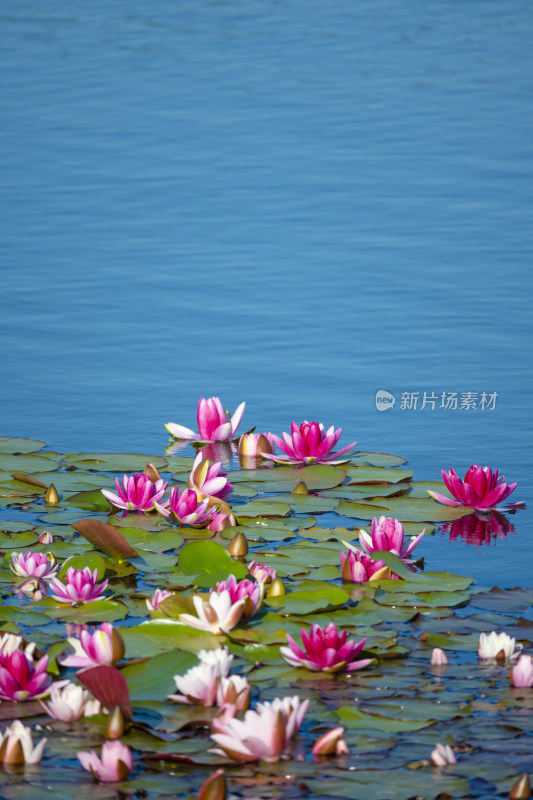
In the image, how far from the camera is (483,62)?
43.2 ft

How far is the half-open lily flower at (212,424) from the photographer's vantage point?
4.62 m

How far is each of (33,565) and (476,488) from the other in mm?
1532

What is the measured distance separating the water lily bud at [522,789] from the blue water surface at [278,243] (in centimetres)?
126

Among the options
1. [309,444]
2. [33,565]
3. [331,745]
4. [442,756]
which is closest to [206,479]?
[309,444]

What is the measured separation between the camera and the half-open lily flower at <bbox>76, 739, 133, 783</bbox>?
2332mm

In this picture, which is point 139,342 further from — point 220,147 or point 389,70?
point 389,70

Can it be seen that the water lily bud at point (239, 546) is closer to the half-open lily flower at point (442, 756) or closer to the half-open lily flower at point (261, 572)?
the half-open lily flower at point (261, 572)

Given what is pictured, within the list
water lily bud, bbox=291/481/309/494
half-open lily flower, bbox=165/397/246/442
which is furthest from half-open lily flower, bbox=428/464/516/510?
half-open lily flower, bbox=165/397/246/442

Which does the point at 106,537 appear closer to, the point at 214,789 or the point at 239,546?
the point at 239,546

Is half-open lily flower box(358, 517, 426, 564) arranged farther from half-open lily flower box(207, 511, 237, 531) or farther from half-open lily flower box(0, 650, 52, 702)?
half-open lily flower box(0, 650, 52, 702)

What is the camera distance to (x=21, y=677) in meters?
2.66

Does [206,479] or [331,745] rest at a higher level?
[206,479]

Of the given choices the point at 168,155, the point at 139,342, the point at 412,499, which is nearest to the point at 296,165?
the point at 168,155

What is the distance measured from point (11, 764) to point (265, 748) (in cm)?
53
